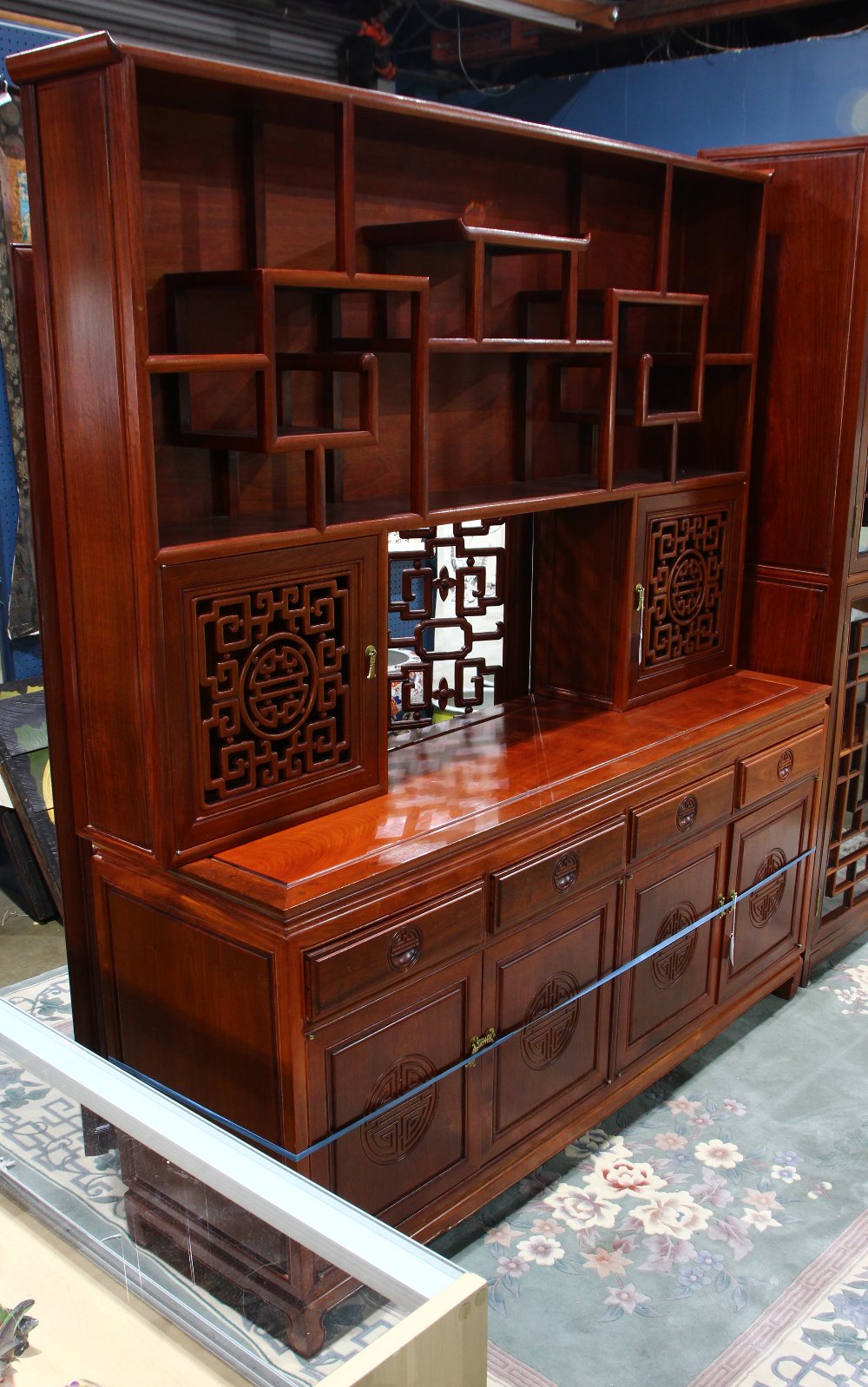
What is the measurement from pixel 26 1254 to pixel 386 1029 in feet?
2.87

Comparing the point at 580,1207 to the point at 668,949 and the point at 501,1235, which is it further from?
the point at 668,949

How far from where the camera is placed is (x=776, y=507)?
3092 millimetres

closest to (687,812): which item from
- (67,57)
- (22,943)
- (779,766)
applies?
(779,766)

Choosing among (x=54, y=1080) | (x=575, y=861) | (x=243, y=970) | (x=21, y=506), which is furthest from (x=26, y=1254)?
(x=21, y=506)

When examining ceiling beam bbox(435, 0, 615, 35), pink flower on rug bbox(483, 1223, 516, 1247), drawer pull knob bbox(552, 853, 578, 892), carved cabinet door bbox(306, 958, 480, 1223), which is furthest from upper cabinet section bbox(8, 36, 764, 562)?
ceiling beam bbox(435, 0, 615, 35)

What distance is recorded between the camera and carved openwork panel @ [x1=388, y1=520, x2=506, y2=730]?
A: 2543 millimetres

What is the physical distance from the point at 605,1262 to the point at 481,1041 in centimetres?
48

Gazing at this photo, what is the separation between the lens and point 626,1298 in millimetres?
2160

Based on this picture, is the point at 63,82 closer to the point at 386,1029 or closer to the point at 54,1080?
the point at 54,1080

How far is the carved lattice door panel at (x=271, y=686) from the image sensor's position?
1864mm

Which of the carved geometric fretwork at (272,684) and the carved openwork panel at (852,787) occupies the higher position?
the carved geometric fretwork at (272,684)

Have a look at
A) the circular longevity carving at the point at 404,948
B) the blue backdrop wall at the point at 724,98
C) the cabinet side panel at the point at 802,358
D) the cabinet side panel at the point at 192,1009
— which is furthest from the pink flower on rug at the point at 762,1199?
the blue backdrop wall at the point at 724,98

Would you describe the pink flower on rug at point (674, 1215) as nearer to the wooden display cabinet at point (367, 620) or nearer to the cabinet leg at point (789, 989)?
the wooden display cabinet at point (367, 620)

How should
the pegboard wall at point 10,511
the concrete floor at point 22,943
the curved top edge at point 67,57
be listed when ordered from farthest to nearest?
the pegboard wall at point 10,511, the concrete floor at point 22,943, the curved top edge at point 67,57
